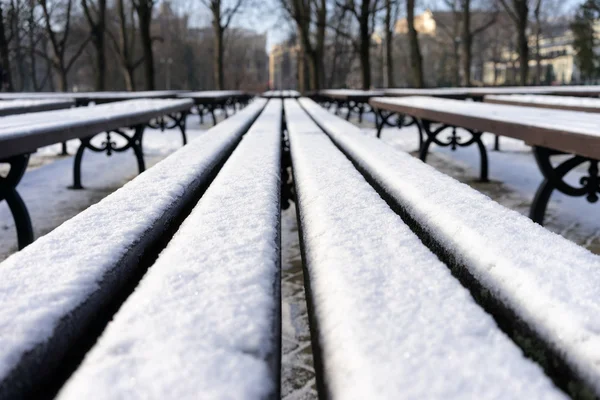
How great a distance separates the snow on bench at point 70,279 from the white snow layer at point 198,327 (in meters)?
0.05

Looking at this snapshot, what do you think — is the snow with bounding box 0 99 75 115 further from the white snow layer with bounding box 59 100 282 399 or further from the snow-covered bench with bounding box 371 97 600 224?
the white snow layer with bounding box 59 100 282 399

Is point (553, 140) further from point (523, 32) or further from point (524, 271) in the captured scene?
point (523, 32)

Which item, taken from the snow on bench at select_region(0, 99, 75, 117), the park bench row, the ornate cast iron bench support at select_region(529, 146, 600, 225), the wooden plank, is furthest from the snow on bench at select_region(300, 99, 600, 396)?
the snow on bench at select_region(0, 99, 75, 117)

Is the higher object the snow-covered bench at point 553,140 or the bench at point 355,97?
the bench at point 355,97

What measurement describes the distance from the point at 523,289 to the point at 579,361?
16 centimetres

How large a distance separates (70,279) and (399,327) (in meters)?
0.43

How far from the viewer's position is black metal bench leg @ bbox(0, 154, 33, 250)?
8.21 feet

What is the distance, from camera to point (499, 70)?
2606 inches

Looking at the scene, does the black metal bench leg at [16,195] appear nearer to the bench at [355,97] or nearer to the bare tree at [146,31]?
the bench at [355,97]

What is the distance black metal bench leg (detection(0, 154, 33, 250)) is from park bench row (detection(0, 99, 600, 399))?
5.37 ft

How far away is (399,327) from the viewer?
1.98 feet

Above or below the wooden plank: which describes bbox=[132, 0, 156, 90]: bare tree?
above

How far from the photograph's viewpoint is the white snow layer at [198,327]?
51 cm

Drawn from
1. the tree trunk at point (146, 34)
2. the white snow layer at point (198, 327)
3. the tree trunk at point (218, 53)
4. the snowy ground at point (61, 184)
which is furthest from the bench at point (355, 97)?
the white snow layer at point (198, 327)
